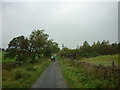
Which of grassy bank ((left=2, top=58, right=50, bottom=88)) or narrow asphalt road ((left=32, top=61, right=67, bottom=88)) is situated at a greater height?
grassy bank ((left=2, top=58, right=50, bottom=88))

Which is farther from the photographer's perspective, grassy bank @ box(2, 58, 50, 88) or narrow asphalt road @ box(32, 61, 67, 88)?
narrow asphalt road @ box(32, 61, 67, 88)

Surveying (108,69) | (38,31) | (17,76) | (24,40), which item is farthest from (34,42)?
(108,69)

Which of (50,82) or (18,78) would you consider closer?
(50,82)

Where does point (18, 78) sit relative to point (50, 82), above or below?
above

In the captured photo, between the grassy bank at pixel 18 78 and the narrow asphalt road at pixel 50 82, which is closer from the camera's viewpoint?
the grassy bank at pixel 18 78

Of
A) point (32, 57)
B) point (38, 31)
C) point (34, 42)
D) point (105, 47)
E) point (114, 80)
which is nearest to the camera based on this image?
point (114, 80)

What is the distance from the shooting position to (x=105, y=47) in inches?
3696

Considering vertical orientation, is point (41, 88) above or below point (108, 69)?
below

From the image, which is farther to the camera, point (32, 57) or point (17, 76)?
point (32, 57)

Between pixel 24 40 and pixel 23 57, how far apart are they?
4.32 meters

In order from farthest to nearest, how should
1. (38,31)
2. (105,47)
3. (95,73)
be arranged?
(105,47) → (38,31) → (95,73)

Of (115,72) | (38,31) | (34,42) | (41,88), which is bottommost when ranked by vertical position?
(41,88)

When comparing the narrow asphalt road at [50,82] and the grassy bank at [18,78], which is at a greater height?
the grassy bank at [18,78]

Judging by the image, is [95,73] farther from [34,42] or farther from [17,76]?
[34,42]
